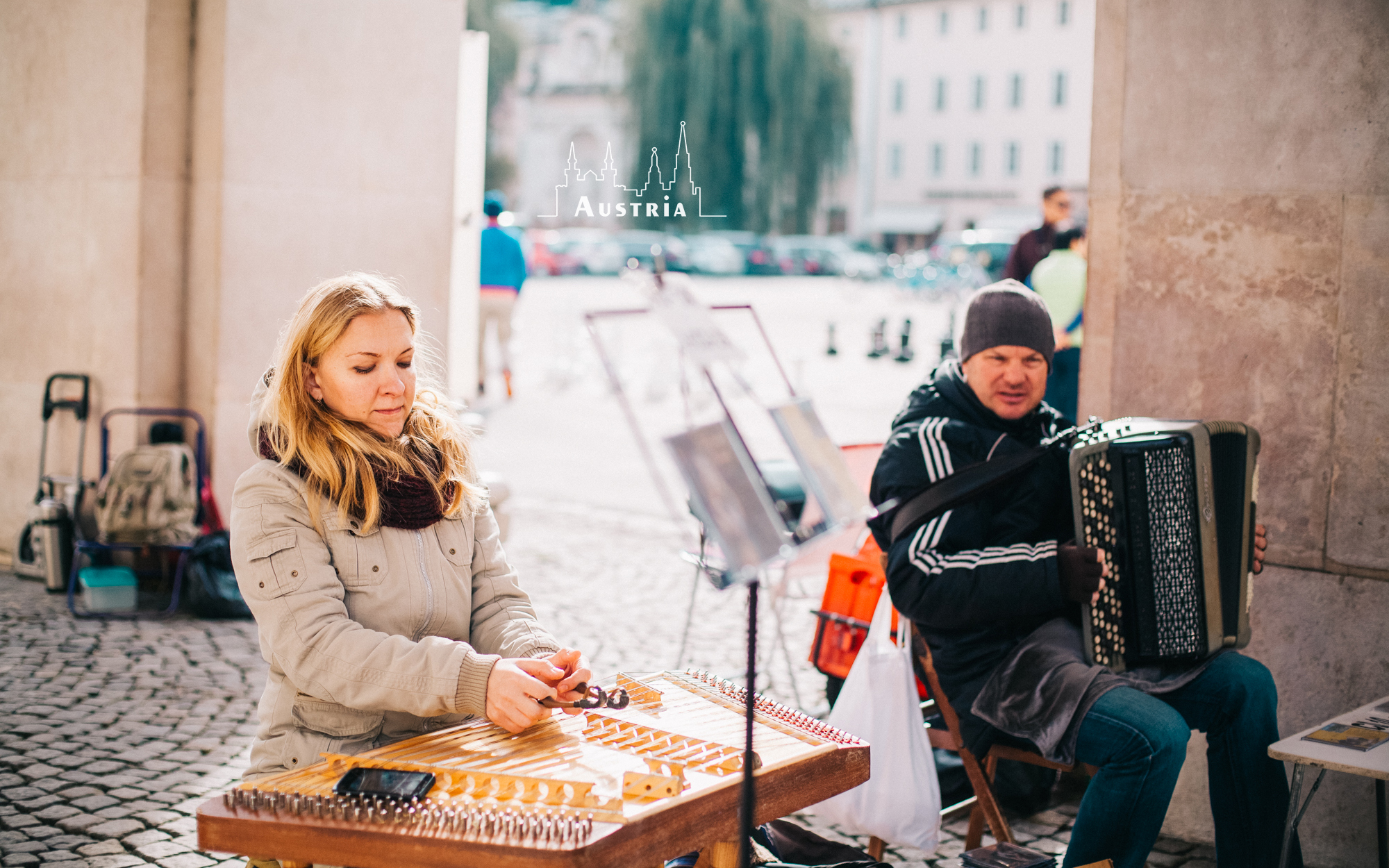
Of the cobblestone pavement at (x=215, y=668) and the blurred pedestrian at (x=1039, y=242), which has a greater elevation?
the blurred pedestrian at (x=1039, y=242)

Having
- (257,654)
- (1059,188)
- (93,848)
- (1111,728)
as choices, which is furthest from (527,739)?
(1059,188)

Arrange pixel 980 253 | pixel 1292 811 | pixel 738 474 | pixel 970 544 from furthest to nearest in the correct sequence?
pixel 980 253, pixel 970 544, pixel 1292 811, pixel 738 474

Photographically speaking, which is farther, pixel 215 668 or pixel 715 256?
pixel 715 256

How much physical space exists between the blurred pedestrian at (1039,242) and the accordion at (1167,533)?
16.2 feet

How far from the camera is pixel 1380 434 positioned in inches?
137

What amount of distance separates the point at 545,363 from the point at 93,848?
1394 cm

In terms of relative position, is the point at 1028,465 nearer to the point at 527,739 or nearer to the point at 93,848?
the point at 527,739

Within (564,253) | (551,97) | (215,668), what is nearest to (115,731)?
(215,668)

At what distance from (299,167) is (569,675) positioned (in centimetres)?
461

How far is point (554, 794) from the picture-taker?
2.05m

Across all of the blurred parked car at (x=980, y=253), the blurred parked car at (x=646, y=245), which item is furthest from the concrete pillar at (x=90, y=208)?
the blurred parked car at (x=980, y=253)

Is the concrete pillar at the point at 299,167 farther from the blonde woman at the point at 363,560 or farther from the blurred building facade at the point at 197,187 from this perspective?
the blonde woman at the point at 363,560

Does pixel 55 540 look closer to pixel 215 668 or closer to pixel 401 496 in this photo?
pixel 215 668

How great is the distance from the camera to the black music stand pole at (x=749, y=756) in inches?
76.9
